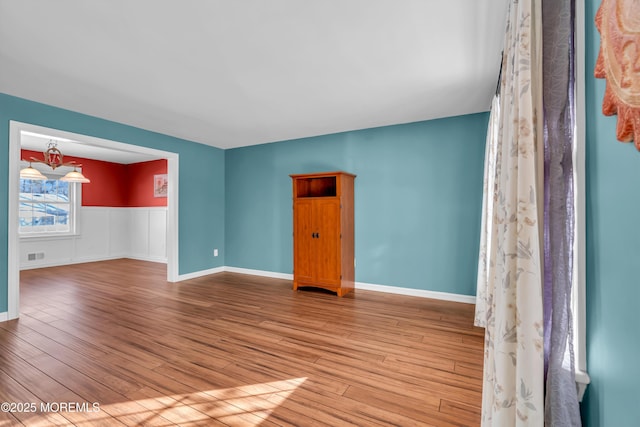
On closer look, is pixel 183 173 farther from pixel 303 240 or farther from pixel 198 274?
pixel 303 240

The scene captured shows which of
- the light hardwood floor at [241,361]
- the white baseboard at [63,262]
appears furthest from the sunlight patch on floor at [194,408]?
the white baseboard at [63,262]

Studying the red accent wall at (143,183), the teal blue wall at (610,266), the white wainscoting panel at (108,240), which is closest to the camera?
the teal blue wall at (610,266)

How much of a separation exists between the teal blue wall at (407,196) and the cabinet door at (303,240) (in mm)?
681

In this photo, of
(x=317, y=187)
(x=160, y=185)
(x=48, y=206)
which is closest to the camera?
(x=317, y=187)

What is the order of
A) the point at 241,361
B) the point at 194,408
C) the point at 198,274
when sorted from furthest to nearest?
the point at 198,274, the point at 241,361, the point at 194,408

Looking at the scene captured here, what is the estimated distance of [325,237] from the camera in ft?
13.1

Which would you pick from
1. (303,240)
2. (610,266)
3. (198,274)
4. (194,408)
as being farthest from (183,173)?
(610,266)

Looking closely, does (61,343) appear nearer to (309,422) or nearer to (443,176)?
(309,422)

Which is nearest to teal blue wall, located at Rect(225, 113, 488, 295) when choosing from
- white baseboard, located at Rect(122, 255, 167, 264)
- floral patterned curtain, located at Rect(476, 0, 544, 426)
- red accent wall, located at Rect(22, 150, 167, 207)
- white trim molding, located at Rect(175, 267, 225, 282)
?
white trim molding, located at Rect(175, 267, 225, 282)

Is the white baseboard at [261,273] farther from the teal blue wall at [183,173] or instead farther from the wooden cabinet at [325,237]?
the wooden cabinet at [325,237]

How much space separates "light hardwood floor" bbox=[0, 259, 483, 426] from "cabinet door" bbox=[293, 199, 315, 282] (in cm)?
45

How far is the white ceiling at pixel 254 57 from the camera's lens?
179cm

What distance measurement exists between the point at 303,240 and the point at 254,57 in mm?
2531

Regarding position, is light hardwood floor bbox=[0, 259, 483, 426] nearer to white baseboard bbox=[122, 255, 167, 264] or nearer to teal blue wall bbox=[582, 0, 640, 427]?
teal blue wall bbox=[582, 0, 640, 427]
